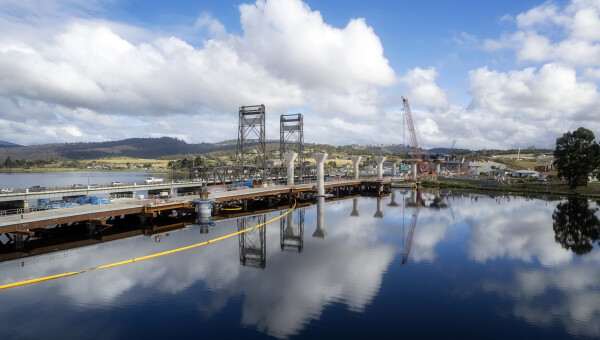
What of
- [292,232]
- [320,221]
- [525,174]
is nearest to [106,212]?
[292,232]

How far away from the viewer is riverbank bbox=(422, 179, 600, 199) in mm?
77312

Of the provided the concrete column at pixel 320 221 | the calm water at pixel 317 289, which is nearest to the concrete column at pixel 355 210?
the concrete column at pixel 320 221

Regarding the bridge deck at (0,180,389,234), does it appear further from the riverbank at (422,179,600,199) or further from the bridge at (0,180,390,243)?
the riverbank at (422,179,600,199)

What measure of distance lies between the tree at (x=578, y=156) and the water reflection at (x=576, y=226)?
17.1 metres

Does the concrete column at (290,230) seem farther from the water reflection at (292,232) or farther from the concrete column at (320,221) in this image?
the concrete column at (320,221)

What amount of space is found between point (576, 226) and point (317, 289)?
140 feet

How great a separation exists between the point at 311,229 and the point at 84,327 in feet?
90.8

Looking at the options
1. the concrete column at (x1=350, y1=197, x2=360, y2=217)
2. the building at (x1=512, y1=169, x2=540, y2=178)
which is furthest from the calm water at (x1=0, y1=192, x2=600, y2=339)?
the building at (x1=512, y1=169, x2=540, y2=178)

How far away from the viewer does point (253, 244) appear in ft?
110

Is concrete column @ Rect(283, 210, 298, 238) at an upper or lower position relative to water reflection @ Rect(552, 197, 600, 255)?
upper

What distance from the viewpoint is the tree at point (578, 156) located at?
253 ft

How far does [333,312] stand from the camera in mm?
18406

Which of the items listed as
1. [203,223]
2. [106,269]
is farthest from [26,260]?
[203,223]

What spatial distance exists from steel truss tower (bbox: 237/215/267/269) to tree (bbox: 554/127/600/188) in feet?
257
